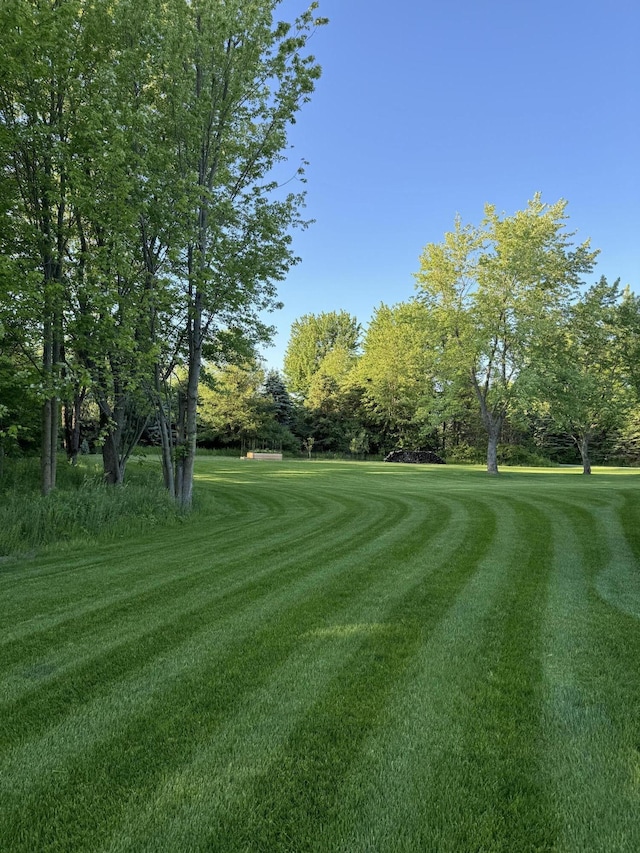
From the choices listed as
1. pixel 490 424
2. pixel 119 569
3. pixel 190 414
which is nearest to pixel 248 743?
pixel 119 569

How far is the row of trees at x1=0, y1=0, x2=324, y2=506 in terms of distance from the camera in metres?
7.85

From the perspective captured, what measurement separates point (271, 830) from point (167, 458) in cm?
987

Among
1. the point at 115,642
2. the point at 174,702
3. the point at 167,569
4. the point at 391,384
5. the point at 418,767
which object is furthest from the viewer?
the point at 391,384

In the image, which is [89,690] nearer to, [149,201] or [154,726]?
[154,726]

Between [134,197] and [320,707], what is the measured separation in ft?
31.2

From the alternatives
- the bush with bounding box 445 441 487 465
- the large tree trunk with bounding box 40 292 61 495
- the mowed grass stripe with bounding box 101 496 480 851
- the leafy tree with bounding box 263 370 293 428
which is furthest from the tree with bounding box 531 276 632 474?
the leafy tree with bounding box 263 370 293 428

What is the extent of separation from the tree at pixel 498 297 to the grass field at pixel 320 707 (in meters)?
21.1

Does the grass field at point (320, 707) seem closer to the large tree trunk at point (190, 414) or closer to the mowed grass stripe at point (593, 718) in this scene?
the mowed grass stripe at point (593, 718)

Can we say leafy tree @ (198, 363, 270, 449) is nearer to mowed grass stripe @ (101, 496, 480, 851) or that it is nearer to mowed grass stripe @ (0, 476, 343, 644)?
mowed grass stripe @ (0, 476, 343, 644)

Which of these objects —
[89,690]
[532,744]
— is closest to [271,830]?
[532,744]

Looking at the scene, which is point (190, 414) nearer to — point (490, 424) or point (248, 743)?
point (248, 743)

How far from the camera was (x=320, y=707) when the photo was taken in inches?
102

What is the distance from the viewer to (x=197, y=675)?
9.70ft

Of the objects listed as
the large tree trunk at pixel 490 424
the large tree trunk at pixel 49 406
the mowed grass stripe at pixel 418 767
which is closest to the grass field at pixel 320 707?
the mowed grass stripe at pixel 418 767
